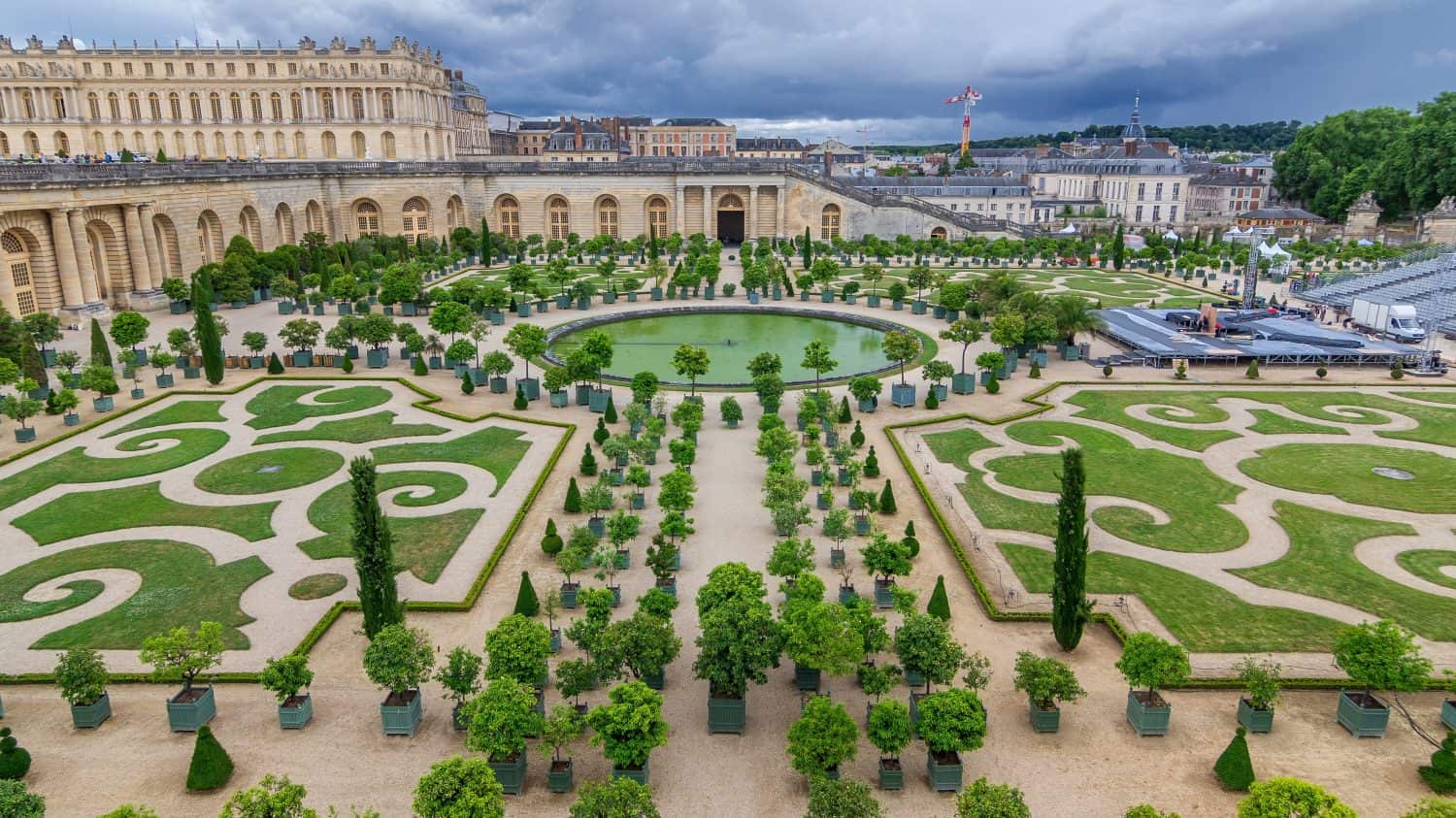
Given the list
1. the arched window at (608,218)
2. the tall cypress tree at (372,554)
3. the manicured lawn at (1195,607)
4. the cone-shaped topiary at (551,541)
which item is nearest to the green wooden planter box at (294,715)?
the tall cypress tree at (372,554)

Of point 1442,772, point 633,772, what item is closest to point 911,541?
point 633,772

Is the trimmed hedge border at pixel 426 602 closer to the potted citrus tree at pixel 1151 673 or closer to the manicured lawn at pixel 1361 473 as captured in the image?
the potted citrus tree at pixel 1151 673

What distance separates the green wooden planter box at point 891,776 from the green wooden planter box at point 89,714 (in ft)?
52.3

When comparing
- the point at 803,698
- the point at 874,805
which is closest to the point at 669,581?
the point at 803,698

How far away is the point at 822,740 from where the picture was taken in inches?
656

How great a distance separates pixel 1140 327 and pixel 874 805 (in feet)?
156

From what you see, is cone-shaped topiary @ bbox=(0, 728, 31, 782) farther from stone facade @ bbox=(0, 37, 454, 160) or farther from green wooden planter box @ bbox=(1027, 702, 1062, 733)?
stone facade @ bbox=(0, 37, 454, 160)

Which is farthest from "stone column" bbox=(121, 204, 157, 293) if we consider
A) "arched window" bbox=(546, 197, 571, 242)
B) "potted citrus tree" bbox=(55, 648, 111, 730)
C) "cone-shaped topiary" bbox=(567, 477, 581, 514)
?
"potted citrus tree" bbox=(55, 648, 111, 730)

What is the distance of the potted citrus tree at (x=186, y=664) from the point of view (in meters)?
18.9

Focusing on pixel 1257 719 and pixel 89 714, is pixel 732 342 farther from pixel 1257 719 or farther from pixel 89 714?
pixel 89 714

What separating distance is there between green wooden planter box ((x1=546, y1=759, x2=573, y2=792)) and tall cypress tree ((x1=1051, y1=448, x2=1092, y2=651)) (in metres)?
11.7

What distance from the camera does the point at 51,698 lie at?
2002cm

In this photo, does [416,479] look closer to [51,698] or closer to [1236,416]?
[51,698]

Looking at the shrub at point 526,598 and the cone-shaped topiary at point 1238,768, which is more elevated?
the shrub at point 526,598
